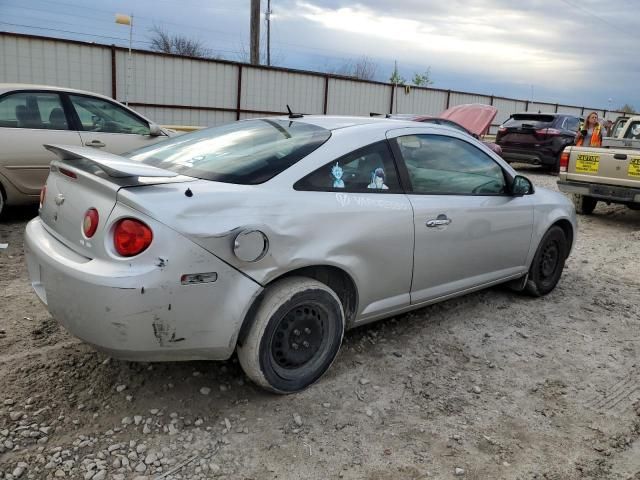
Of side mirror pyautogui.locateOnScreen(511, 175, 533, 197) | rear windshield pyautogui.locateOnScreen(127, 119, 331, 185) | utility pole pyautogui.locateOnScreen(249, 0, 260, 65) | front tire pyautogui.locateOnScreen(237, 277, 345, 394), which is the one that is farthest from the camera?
utility pole pyautogui.locateOnScreen(249, 0, 260, 65)

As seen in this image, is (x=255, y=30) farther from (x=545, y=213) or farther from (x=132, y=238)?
(x=132, y=238)

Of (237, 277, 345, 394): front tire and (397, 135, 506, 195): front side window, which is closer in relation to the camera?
(237, 277, 345, 394): front tire

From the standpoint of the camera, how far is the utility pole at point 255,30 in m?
18.0

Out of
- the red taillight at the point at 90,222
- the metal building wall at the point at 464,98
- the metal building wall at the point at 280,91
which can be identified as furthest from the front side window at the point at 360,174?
the metal building wall at the point at 464,98

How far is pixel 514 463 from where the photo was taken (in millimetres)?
2689

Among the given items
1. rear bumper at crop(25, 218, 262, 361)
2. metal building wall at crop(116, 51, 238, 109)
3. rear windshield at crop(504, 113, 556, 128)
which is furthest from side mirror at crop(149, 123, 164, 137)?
rear windshield at crop(504, 113, 556, 128)

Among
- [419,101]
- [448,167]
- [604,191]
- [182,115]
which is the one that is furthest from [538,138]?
[448,167]

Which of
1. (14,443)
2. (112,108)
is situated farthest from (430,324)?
(112,108)

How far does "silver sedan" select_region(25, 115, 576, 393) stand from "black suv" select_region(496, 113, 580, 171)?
1085cm

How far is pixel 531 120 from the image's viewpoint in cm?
1460

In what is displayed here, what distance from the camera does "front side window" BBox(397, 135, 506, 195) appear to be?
12.2 ft

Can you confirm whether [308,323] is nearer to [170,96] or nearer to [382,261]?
[382,261]

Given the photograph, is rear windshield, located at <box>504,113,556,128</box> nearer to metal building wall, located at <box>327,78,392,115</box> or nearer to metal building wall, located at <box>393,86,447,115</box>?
metal building wall, located at <box>327,78,392,115</box>

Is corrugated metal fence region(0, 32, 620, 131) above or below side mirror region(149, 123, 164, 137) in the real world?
above
